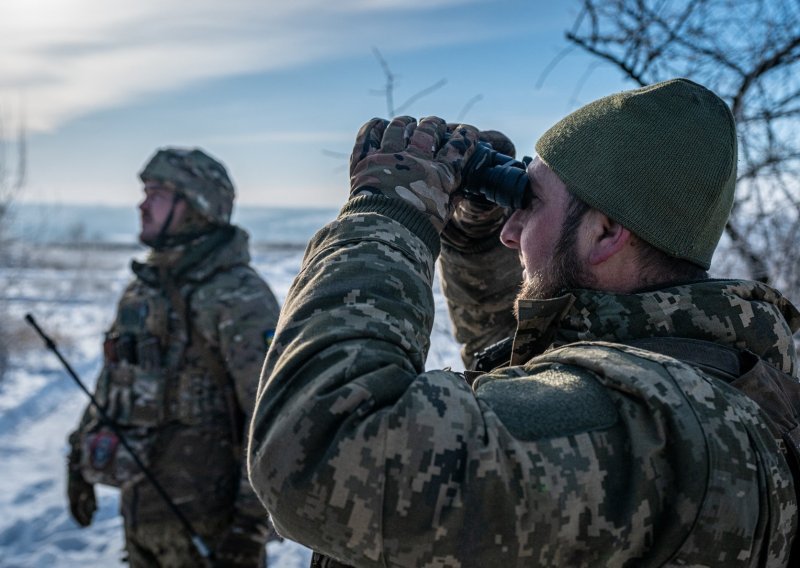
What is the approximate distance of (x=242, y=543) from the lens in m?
3.05

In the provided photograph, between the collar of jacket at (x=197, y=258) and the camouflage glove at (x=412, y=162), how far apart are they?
2199mm

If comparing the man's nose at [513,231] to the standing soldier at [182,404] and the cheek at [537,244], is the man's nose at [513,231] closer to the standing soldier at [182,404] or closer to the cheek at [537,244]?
the cheek at [537,244]

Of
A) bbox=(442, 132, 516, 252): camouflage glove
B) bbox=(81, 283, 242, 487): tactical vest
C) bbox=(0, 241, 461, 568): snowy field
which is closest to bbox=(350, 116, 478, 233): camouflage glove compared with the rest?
bbox=(442, 132, 516, 252): camouflage glove

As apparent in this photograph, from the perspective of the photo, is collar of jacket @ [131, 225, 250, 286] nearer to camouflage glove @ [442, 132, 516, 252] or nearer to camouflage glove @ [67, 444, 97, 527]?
camouflage glove @ [67, 444, 97, 527]

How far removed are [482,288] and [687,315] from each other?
941mm

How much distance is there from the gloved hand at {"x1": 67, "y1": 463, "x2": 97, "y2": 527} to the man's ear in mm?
3038

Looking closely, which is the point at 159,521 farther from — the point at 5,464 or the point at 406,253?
the point at 5,464

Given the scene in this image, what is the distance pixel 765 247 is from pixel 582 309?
3225mm

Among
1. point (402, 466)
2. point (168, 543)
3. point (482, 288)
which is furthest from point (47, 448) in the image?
point (402, 466)

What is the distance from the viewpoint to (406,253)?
1.25m

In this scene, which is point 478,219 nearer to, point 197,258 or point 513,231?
point 513,231

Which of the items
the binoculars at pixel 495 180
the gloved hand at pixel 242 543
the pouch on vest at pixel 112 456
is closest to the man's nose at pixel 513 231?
the binoculars at pixel 495 180

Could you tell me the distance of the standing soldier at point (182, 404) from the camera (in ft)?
10.6

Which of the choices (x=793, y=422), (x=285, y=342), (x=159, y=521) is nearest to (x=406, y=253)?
(x=285, y=342)
